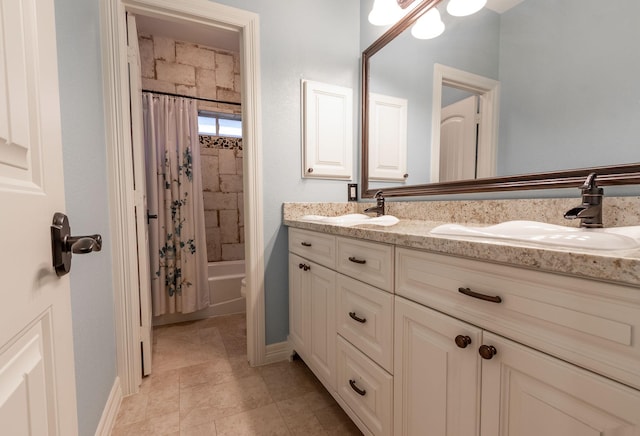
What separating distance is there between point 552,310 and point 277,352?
1578 millimetres

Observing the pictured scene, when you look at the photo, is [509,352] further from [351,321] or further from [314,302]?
[314,302]

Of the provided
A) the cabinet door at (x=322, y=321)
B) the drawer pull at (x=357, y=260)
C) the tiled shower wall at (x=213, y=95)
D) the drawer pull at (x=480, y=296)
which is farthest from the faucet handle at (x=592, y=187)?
the tiled shower wall at (x=213, y=95)

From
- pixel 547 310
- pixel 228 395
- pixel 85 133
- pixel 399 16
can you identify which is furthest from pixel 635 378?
pixel 399 16

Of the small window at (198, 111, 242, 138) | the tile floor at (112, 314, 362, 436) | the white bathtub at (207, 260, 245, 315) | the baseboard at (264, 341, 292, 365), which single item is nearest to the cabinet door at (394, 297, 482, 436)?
the tile floor at (112, 314, 362, 436)

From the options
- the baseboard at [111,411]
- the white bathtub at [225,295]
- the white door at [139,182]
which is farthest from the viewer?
the white bathtub at [225,295]

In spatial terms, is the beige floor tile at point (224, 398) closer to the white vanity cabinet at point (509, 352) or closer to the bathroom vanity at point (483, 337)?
the bathroom vanity at point (483, 337)

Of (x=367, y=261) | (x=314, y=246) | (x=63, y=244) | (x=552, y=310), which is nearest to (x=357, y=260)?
(x=367, y=261)

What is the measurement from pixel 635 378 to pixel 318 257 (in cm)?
106

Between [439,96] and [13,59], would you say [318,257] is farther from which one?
[13,59]

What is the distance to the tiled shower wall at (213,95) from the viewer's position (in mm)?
2615

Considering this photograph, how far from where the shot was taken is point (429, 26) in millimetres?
1423

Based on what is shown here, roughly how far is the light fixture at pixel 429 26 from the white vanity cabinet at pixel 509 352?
120cm

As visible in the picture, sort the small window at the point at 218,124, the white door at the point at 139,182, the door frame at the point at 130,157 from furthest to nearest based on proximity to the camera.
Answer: the small window at the point at 218,124
the white door at the point at 139,182
the door frame at the point at 130,157

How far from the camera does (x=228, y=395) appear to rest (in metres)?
1.43
